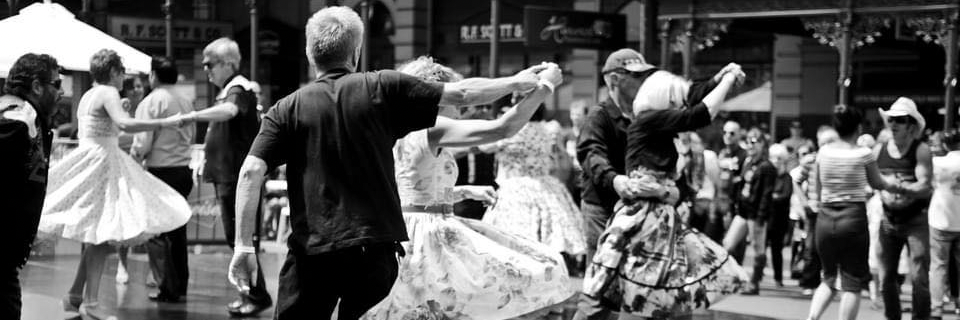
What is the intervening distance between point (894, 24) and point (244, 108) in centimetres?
1361

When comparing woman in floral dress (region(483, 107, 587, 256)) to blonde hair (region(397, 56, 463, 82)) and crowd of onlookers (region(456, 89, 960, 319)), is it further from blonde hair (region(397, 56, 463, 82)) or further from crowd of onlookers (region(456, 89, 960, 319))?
blonde hair (region(397, 56, 463, 82))

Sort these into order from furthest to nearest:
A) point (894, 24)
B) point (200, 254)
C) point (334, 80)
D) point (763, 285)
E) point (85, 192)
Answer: point (894, 24) < point (200, 254) < point (763, 285) < point (85, 192) < point (334, 80)

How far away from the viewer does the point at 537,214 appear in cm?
1127

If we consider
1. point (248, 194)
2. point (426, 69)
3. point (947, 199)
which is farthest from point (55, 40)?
point (947, 199)

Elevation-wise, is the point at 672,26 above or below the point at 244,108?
above

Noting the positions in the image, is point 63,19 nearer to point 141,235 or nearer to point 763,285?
point 141,235

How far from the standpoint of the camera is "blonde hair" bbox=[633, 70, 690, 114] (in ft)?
21.7

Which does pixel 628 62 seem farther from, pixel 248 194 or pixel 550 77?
pixel 248 194

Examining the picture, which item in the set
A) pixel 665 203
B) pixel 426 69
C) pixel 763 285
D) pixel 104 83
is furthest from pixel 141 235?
pixel 763 285

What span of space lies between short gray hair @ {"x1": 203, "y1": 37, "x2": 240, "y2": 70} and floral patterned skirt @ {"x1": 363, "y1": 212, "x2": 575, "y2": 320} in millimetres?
3026

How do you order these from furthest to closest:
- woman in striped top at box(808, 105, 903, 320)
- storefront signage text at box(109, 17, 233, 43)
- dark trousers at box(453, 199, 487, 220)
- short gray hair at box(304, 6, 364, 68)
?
1. storefront signage text at box(109, 17, 233, 43)
2. dark trousers at box(453, 199, 487, 220)
3. woman in striped top at box(808, 105, 903, 320)
4. short gray hair at box(304, 6, 364, 68)

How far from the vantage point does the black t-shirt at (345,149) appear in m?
4.57

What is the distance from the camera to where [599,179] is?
7.23 m

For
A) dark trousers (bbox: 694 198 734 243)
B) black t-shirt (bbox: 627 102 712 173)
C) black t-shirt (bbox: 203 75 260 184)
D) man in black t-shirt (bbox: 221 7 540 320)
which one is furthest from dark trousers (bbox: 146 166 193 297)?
dark trousers (bbox: 694 198 734 243)
